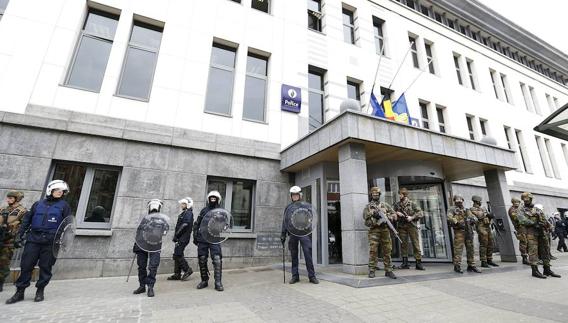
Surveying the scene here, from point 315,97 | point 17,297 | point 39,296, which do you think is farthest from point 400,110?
point 17,297

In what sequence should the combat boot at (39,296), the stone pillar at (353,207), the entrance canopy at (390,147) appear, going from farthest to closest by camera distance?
the entrance canopy at (390,147) < the stone pillar at (353,207) < the combat boot at (39,296)

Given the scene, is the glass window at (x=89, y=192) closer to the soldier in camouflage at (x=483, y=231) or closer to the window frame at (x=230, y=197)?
the window frame at (x=230, y=197)

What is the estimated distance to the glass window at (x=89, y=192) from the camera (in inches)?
284

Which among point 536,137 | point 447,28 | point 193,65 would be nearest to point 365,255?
point 193,65

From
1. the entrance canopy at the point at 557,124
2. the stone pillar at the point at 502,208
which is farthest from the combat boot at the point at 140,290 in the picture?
the stone pillar at the point at 502,208

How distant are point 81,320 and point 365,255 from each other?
5.28m

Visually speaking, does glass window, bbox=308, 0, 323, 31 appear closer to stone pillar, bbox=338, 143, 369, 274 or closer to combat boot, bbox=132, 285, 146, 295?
stone pillar, bbox=338, 143, 369, 274

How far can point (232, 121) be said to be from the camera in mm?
9516

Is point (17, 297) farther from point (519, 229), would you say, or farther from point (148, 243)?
point (519, 229)

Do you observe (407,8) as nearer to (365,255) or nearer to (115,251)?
(365,255)

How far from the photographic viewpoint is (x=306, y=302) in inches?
173

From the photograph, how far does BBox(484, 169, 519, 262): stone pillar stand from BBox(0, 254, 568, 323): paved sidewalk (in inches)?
126

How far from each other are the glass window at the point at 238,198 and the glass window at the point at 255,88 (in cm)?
253

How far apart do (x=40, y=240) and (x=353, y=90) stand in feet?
38.7
